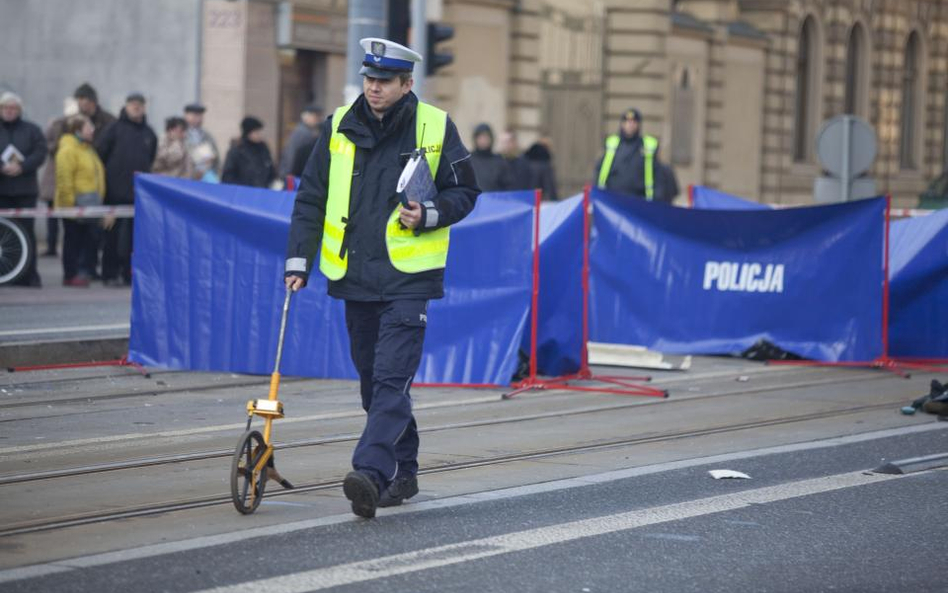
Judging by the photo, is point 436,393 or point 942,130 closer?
point 436,393

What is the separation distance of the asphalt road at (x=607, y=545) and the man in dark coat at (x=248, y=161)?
32.1ft

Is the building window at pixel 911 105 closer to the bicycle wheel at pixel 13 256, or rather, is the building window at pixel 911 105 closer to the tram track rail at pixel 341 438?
the bicycle wheel at pixel 13 256

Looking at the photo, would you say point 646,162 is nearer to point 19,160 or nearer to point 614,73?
point 19,160

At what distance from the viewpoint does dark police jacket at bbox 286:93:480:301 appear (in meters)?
7.39

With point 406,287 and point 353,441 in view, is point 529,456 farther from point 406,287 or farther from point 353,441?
point 406,287

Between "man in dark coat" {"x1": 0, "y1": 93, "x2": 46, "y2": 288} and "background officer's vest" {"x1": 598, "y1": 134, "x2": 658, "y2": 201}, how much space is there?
5460 millimetres

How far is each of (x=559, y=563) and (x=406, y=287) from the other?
1429 mm

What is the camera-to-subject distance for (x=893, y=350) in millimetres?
14312

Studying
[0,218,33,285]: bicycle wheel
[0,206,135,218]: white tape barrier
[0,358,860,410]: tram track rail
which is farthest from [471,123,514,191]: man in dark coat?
[0,358,860,410]: tram track rail

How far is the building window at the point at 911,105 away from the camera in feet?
164

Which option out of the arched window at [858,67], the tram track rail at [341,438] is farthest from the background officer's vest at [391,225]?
the arched window at [858,67]

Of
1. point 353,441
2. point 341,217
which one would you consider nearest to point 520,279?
point 353,441

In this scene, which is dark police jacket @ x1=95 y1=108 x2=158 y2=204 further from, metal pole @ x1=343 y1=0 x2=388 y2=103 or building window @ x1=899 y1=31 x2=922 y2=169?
building window @ x1=899 y1=31 x2=922 y2=169

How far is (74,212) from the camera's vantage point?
17.2m
